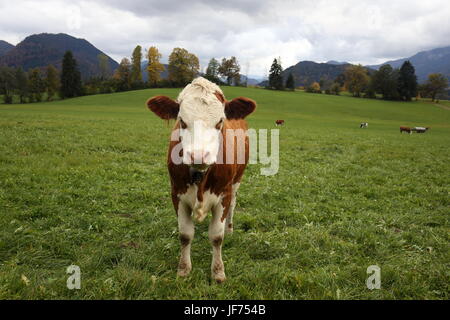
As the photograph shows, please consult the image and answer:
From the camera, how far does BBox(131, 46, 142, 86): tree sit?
3329 inches

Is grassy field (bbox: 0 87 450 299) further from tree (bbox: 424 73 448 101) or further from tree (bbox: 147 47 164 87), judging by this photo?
tree (bbox: 424 73 448 101)

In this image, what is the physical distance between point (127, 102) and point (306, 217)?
6050cm

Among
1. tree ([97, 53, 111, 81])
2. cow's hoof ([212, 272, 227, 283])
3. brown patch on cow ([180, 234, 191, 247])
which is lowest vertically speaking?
cow's hoof ([212, 272, 227, 283])

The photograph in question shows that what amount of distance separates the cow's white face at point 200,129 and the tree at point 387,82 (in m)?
95.8

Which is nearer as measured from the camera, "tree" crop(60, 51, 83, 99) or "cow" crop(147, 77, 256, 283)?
"cow" crop(147, 77, 256, 283)

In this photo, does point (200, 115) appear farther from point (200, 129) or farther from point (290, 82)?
point (290, 82)

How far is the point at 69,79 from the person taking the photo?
255ft

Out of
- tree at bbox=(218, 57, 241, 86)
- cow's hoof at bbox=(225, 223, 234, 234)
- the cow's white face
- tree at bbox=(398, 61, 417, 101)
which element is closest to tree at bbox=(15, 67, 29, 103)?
tree at bbox=(218, 57, 241, 86)

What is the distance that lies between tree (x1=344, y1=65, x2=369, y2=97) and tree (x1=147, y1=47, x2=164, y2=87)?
61.5 meters

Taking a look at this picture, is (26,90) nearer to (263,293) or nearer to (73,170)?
(73,170)

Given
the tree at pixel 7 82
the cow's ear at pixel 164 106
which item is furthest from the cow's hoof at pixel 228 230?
the tree at pixel 7 82

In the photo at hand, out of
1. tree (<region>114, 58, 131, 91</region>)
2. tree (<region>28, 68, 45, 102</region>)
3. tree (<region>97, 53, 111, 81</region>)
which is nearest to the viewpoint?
tree (<region>28, 68, 45, 102</region>)

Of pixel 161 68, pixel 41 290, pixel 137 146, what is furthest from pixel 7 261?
pixel 161 68

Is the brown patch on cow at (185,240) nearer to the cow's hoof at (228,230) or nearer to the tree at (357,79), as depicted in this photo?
the cow's hoof at (228,230)
